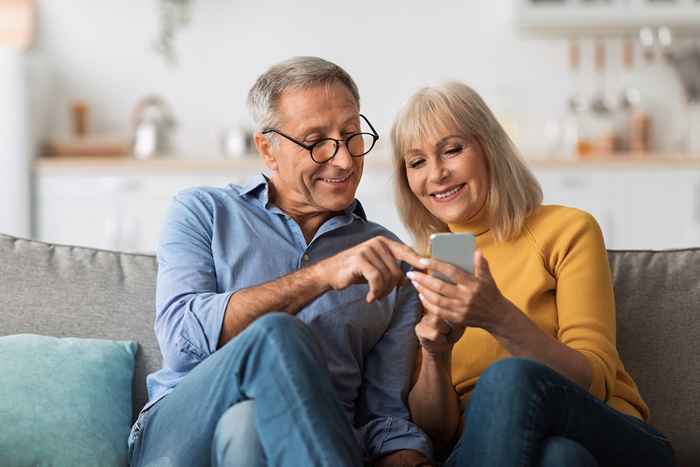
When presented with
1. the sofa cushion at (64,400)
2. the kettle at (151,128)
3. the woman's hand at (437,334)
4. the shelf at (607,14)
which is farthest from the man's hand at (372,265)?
the shelf at (607,14)

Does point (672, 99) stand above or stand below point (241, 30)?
below


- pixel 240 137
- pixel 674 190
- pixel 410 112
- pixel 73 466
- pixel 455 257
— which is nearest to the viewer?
pixel 455 257

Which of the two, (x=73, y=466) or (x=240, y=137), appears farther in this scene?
(x=240, y=137)

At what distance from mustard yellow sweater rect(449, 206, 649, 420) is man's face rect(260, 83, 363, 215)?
1.14 feet

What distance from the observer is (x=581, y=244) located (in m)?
2.28

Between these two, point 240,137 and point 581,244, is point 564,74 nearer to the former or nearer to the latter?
point 240,137

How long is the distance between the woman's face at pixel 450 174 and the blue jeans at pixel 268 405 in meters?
0.58

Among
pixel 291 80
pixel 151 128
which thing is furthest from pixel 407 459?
pixel 151 128

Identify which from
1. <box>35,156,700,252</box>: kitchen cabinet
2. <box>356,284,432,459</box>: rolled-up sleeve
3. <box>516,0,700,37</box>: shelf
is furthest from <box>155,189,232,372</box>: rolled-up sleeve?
<box>516,0,700,37</box>: shelf

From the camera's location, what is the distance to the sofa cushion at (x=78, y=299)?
246 cm

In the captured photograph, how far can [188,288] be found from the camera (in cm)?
221

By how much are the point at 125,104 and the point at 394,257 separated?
430cm

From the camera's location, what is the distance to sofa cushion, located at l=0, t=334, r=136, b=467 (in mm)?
2164

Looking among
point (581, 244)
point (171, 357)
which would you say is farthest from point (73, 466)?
point (581, 244)
